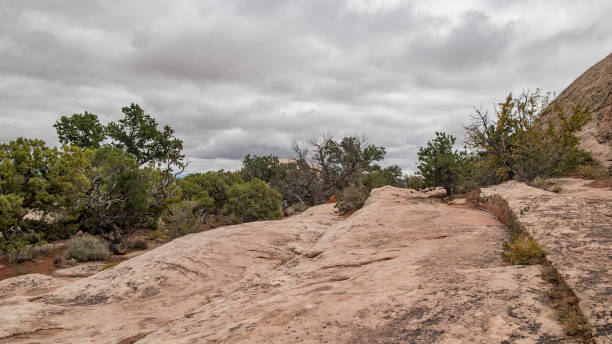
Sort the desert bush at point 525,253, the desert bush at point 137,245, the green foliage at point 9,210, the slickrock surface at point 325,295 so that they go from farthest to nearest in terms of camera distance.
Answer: the desert bush at point 137,245, the green foliage at point 9,210, the desert bush at point 525,253, the slickrock surface at point 325,295

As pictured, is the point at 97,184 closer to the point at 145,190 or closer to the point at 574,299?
the point at 145,190

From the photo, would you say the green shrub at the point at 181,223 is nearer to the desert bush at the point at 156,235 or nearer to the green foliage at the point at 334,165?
the desert bush at the point at 156,235

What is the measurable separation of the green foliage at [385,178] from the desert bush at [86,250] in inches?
761

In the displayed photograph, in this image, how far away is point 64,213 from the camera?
1552 cm

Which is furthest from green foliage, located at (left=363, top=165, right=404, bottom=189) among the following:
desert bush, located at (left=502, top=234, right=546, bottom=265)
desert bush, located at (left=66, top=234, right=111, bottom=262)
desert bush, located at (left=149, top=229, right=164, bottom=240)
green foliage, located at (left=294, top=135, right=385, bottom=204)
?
desert bush, located at (left=502, top=234, right=546, bottom=265)

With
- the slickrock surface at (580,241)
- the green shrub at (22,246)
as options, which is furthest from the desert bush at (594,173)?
the green shrub at (22,246)

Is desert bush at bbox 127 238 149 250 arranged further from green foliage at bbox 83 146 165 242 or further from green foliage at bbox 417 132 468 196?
green foliage at bbox 417 132 468 196

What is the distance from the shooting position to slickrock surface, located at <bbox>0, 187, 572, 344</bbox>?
9.23ft

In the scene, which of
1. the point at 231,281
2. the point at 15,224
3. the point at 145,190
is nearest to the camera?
the point at 231,281

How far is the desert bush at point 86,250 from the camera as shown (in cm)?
1389

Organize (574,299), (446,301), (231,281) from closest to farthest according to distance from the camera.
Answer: (574,299) → (446,301) → (231,281)

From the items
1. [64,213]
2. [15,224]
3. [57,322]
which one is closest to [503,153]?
[57,322]

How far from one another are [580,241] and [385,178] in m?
22.9

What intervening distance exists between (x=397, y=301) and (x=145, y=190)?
17.4m
